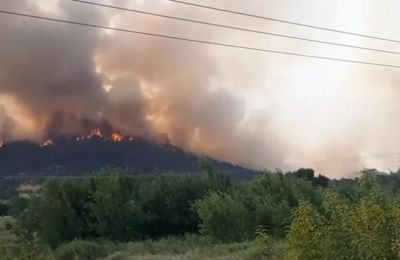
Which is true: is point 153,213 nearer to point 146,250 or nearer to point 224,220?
point 224,220

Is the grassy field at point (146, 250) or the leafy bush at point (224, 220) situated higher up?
the leafy bush at point (224, 220)

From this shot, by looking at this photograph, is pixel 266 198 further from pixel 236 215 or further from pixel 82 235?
pixel 82 235

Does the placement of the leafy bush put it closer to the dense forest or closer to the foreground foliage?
the dense forest

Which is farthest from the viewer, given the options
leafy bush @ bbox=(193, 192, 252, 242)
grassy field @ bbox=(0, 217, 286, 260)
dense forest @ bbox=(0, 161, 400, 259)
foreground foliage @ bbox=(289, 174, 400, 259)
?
leafy bush @ bbox=(193, 192, 252, 242)

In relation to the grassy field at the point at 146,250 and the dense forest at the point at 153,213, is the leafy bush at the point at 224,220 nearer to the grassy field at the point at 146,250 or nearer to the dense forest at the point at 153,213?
the dense forest at the point at 153,213

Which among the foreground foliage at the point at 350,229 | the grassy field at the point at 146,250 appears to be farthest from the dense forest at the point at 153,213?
the foreground foliage at the point at 350,229

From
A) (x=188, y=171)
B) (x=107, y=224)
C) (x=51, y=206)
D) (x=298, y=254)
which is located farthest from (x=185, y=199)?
(x=298, y=254)

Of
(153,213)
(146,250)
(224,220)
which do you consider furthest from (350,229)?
(153,213)

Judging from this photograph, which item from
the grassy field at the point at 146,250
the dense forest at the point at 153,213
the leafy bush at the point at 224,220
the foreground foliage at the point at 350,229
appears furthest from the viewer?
the leafy bush at the point at 224,220

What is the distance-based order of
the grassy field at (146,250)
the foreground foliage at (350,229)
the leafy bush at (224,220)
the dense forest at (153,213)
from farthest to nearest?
the leafy bush at (224,220), the dense forest at (153,213), the grassy field at (146,250), the foreground foliage at (350,229)

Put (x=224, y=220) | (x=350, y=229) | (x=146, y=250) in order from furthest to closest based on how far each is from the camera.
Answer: (x=224, y=220)
(x=146, y=250)
(x=350, y=229)

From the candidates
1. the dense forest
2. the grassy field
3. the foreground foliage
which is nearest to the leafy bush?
the dense forest

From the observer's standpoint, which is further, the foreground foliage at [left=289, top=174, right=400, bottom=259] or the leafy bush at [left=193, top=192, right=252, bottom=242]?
the leafy bush at [left=193, top=192, right=252, bottom=242]

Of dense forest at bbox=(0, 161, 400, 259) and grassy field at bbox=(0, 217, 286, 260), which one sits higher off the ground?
dense forest at bbox=(0, 161, 400, 259)
